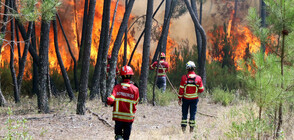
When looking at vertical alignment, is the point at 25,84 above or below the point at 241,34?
below

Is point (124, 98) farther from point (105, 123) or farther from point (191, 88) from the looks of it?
point (105, 123)

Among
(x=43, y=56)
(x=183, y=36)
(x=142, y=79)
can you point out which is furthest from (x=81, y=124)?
(x=183, y=36)

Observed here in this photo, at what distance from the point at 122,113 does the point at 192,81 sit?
2.54 m

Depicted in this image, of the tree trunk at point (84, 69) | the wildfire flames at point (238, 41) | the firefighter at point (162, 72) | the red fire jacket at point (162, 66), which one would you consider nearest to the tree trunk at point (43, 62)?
the tree trunk at point (84, 69)

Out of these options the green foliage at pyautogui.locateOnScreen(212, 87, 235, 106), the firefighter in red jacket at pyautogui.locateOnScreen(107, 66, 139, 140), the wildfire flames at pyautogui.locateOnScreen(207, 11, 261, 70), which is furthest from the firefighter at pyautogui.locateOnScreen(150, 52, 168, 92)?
the firefighter in red jacket at pyautogui.locateOnScreen(107, 66, 139, 140)

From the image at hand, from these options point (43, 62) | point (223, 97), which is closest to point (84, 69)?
point (43, 62)

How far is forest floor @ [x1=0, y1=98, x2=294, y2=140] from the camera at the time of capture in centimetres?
730

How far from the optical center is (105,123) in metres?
8.85

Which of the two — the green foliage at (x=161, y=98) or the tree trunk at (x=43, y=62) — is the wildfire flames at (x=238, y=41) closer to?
the green foliage at (x=161, y=98)

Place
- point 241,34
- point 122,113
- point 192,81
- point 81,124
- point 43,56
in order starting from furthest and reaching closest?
point 241,34 → point 43,56 → point 81,124 → point 192,81 → point 122,113

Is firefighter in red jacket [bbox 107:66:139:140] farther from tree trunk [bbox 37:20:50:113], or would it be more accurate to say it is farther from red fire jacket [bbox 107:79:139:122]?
tree trunk [bbox 37:20:50:113]

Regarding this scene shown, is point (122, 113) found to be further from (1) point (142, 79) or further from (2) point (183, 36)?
(2) point (183, 36)

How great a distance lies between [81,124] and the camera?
8.56 m

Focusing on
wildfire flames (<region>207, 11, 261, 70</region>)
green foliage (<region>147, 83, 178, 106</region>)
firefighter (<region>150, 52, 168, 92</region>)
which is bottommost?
green foliage (<region>147, 83, 178, 106</region>)
